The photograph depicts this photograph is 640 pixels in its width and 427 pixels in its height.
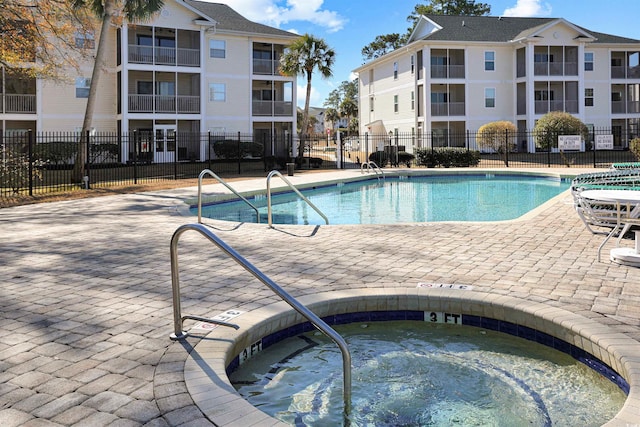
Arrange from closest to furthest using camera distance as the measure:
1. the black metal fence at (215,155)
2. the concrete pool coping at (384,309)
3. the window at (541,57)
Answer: the concrete pool coping at (384,309) → the black metal fence at (215,155) → the window at (541,57)

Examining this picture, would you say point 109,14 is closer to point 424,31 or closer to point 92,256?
point 92,256

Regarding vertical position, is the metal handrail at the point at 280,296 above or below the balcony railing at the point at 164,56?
below

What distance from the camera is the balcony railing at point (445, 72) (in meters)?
40.1

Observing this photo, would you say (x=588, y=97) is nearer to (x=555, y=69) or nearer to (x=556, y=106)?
(x=556, y=106)

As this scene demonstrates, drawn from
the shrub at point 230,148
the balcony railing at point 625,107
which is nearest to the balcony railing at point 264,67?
the shrub at point 230,148

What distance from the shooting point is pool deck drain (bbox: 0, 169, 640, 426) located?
3566 mm

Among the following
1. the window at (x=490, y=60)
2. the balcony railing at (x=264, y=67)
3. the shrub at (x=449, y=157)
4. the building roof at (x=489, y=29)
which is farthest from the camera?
the window at (x=490, y=60)

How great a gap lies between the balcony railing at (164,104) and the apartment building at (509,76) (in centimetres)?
1521

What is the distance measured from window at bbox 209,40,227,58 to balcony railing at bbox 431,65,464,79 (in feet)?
48.5

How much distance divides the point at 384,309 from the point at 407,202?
11787mm

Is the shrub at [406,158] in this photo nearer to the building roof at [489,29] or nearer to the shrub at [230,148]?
the shrub at [230,148]

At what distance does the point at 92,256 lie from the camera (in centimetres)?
803

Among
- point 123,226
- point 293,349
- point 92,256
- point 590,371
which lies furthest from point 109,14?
point 590,371

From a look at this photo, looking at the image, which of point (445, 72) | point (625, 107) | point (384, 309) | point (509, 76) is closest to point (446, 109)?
point (445, 72)
